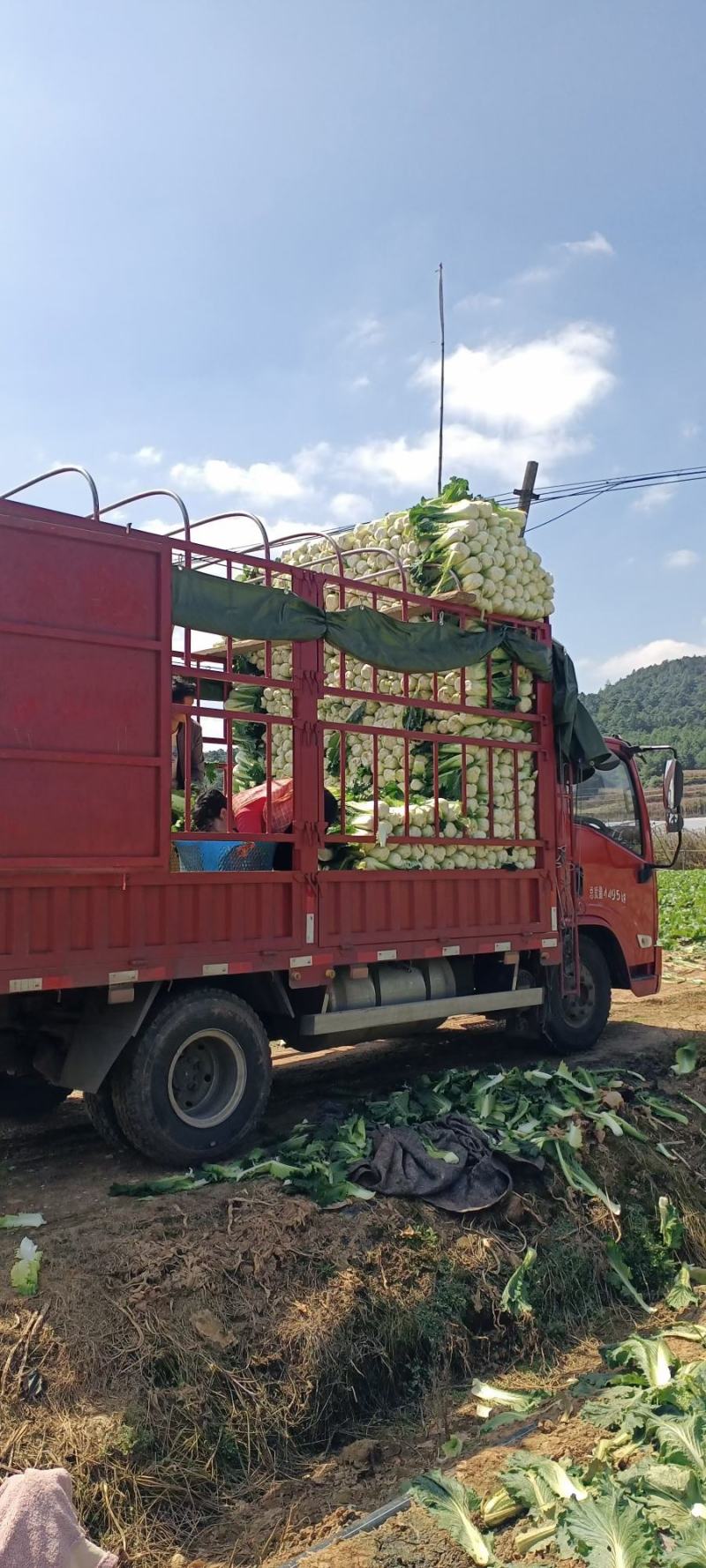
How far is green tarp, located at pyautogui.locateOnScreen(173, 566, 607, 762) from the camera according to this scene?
635 centimetres

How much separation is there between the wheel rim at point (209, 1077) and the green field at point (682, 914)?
41.5 feet

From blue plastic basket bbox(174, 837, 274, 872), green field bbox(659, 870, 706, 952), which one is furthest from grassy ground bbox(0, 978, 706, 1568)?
green field bbox(659, 870, 706, 952)

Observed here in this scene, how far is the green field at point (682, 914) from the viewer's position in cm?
1823

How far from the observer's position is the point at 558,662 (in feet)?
29.2

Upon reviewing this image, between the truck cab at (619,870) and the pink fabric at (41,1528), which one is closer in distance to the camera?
the pink fabric at (41,1528)

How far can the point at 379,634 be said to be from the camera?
24.0 ft

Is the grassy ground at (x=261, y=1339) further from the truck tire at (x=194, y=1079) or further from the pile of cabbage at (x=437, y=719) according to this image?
the pile of cabbage at (x=437, y=719)

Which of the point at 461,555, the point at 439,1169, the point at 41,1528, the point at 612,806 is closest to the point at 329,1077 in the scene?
the point at 439,1169

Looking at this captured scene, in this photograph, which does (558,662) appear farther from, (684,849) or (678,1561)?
(684,849)

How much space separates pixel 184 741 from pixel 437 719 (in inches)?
87.9

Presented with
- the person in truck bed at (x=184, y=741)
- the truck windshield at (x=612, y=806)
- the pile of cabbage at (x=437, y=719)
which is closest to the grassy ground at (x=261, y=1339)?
the person in truck bed at (x=184, y=741)

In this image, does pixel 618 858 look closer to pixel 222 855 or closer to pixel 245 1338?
pixel 222 855

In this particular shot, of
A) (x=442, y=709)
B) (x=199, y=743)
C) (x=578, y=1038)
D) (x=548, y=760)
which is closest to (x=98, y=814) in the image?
(x=199, y=743)

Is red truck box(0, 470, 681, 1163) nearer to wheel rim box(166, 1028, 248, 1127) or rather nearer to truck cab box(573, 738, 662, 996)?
wheel rim box(166, 1028, 248, 1127)
